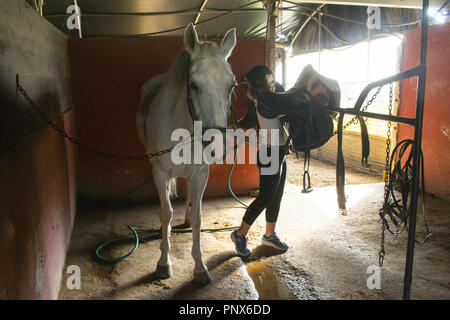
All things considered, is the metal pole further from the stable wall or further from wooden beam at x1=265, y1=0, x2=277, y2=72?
wooden beam at x1=265, y1=0, x2=277, y2=72

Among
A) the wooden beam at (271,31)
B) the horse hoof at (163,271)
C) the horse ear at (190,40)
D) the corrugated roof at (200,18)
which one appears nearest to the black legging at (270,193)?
the horse hoof at (163,271)

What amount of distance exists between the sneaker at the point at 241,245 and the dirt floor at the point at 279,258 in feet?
0.25

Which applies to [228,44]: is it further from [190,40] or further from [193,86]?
[193,86]

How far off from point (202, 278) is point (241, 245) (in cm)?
62

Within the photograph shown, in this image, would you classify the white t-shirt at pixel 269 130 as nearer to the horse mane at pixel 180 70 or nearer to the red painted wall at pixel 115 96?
the horse mane at pixel 180 70

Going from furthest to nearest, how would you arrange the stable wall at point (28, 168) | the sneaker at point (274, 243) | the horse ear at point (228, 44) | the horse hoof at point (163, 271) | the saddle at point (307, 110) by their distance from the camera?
1. the sneaker at point (274, 243)
2. the horse hoof at point (163, 271)
3. the saddle at point (307, 110)
4. the horse ear at point (228, 44)
5. the stable wall at point (28, 168)

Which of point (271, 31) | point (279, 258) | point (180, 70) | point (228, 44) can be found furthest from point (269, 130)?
point (271, 31)

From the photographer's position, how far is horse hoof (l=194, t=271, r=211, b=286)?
8.87ft

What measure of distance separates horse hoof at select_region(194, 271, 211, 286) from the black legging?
0.70 m

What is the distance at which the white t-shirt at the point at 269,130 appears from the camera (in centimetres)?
297

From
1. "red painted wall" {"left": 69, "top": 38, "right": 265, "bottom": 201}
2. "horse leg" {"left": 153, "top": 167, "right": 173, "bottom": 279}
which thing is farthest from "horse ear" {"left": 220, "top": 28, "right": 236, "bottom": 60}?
"red painted wall" {"left": 69, "top": 38, "right": 265, "bottom": 201}

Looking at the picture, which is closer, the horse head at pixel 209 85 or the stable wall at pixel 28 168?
the stable wall at pixel 28 168

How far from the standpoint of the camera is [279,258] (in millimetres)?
3158
